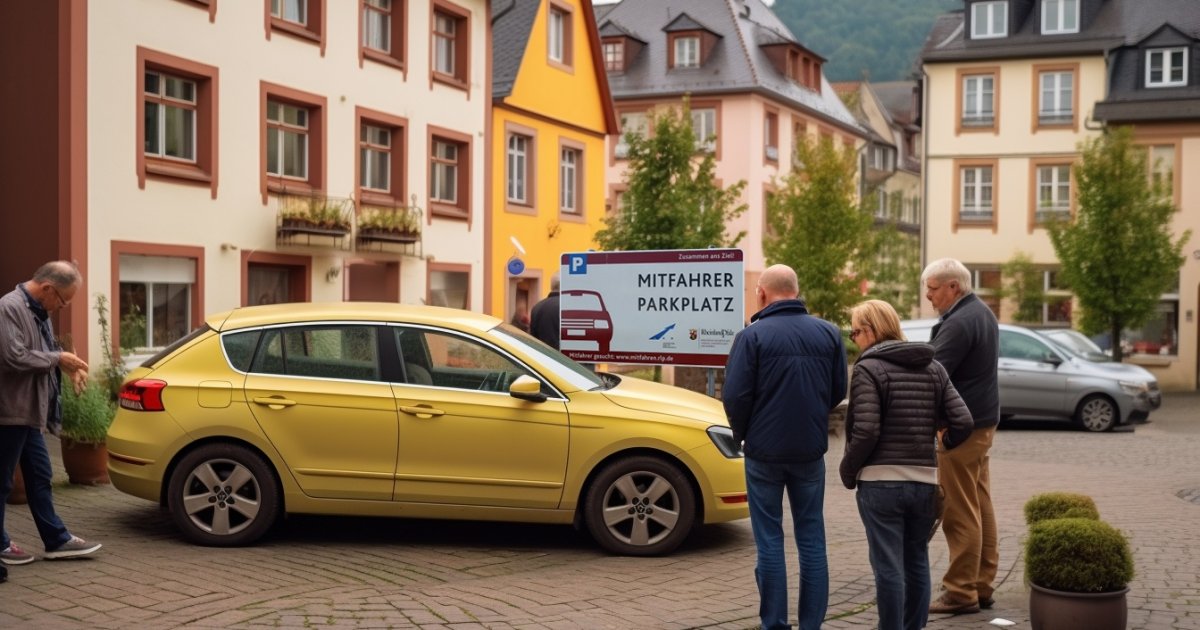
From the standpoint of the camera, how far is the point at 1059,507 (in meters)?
7.53

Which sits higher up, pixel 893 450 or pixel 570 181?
pixel 570 181

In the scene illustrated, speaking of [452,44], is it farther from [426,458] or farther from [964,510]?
[964,510]

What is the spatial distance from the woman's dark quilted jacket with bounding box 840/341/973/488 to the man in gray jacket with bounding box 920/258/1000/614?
992mm

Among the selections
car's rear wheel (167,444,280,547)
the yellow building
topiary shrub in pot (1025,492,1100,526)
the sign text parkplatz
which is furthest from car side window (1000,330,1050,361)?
car's rear wheel (167,444,280,547)

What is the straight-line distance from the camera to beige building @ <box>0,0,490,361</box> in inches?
697

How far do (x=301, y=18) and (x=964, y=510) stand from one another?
18.3 metres

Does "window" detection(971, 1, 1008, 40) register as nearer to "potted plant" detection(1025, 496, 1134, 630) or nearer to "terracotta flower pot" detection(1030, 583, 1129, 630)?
"potted plant" detection(1025, 496, 1134, 630)

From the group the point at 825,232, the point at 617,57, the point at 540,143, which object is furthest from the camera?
the point at 617,57

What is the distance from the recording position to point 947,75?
141 feet

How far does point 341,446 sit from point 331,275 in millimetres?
15006

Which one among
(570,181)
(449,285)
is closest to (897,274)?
(570,181)

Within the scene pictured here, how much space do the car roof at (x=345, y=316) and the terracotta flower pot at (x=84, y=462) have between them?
8.27 ft

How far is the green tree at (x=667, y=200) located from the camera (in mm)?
22516

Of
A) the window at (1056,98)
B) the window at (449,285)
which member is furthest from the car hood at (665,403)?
the window at (1056,98)
